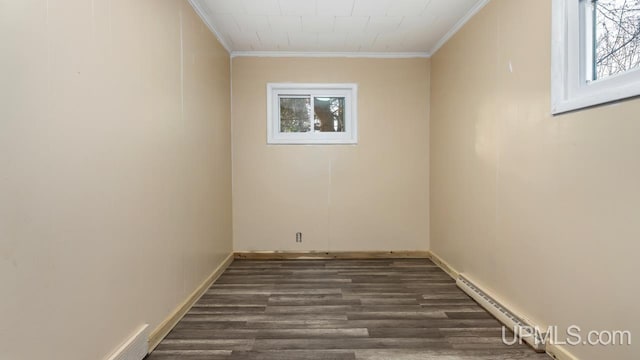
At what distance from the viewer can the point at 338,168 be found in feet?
12.7

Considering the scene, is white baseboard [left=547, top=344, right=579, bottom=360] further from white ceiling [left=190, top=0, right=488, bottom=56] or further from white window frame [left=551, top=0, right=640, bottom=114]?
white ceiling [left=190, top=0, right=488, bottom=56]

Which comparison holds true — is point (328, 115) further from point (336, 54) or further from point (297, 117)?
point (336, 54)

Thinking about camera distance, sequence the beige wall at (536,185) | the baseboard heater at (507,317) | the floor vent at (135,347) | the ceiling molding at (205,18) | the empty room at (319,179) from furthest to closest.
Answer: the ceiling molding at (205,18) → the baseboard heater at (507,317) → the floor vent at (135,347) → the beige wall at (536,185) → the empty room at (319,179)

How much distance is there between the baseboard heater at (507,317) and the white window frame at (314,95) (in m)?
1.96

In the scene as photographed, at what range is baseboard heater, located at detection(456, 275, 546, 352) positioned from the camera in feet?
6.15

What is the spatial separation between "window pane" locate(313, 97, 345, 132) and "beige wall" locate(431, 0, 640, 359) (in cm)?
124

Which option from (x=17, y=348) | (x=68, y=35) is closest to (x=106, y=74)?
(x=68, y=35)

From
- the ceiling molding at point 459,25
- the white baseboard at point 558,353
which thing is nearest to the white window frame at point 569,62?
the ceiling molding at point 459,25

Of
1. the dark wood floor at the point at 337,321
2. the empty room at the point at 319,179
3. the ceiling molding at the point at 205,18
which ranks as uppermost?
the ceiling molding at the point at 205,18

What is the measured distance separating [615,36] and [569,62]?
198 millimetres

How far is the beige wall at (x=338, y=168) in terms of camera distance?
3809 millimetres

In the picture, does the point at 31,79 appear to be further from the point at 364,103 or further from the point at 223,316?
the point at 364,103

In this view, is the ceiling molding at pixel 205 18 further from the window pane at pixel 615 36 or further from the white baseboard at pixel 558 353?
the white baseboard at pixel 558 353

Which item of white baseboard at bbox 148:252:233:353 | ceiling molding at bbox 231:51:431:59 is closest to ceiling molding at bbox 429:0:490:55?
ceiling molding at bbox 231:51:431:59
